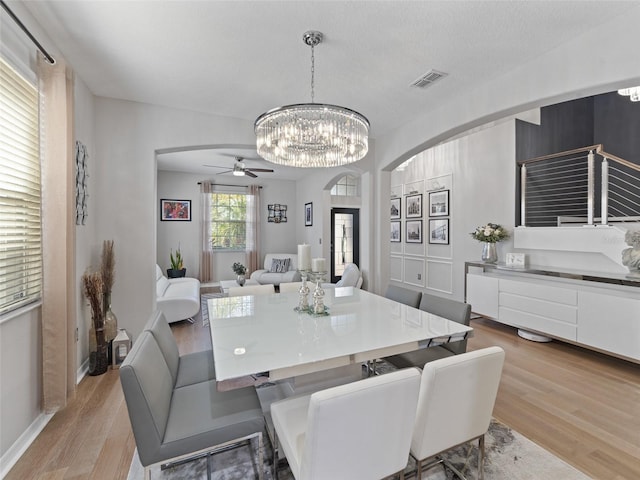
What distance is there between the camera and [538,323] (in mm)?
3668

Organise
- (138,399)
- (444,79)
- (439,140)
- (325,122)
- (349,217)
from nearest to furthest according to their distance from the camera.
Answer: (138,399)
(325,122)
(444,79)
(439,140)
(349,217)

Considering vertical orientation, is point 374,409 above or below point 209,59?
below

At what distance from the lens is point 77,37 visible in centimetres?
217

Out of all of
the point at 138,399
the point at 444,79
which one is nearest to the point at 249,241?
the point at 444,79

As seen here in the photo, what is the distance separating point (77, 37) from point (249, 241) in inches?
228

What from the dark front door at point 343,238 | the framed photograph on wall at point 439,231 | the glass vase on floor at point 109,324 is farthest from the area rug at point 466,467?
the dark front door at point 343,238

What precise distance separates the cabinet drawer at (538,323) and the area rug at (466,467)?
209 centimetres

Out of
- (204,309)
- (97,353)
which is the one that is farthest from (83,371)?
(204,309)

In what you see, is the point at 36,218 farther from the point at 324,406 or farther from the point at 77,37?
the point at 324,406

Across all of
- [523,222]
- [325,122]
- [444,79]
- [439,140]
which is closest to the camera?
[325,122]

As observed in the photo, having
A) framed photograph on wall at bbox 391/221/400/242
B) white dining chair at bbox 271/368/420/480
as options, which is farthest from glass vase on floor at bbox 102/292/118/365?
framed photograph on wall at bbox 391/221/400/242

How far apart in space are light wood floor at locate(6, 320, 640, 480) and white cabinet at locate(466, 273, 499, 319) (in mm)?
993

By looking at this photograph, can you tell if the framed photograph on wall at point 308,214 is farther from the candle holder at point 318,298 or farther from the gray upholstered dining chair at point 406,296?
the candle holder at point 318,298

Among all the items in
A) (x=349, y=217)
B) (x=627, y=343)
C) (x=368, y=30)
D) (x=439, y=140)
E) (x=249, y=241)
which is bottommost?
(x=627, y=343)
